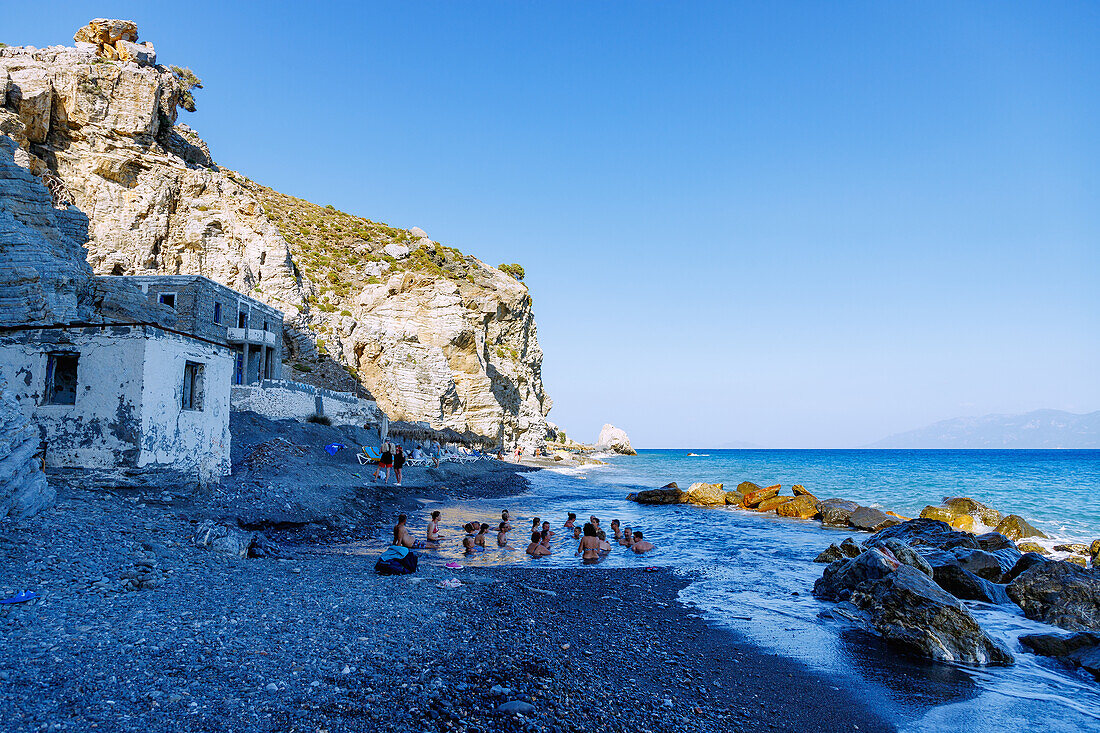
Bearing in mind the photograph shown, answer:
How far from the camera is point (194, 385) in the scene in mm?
14773

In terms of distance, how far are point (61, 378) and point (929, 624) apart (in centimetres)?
1918

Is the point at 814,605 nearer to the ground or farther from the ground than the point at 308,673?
nearer to the ground

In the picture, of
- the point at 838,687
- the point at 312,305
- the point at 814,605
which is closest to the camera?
the point at 838,687

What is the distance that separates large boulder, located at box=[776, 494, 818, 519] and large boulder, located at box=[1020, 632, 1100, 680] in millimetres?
19016

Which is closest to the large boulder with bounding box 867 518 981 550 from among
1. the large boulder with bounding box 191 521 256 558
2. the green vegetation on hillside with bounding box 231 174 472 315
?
the large boulder with bounding box 191 521 256 558

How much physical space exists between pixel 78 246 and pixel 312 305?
26.6 meters

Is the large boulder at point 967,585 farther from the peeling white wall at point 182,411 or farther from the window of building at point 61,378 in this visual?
the window of building at point 61,378

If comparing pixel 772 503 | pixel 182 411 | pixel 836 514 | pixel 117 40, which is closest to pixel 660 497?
pixel 772 503

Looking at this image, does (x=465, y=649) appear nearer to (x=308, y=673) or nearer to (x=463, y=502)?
(x=308, y=673)

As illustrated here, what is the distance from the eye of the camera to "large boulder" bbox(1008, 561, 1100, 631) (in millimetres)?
10438

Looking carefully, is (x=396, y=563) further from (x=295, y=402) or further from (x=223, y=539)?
(x=295, y=402)

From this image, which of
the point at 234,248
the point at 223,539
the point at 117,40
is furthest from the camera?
the point at 117,40

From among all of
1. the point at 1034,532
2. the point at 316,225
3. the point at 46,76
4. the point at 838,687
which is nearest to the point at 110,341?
the point at 838,687

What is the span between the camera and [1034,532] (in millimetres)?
21688
